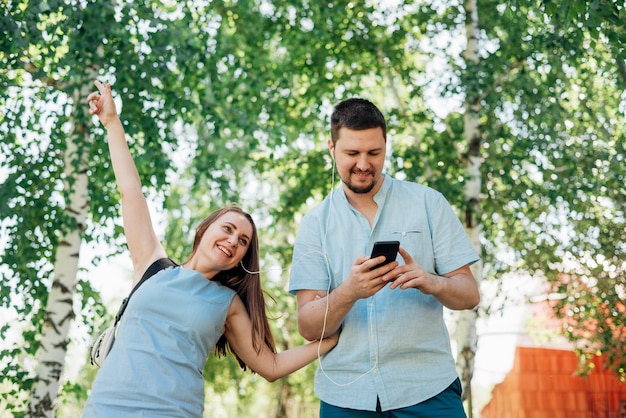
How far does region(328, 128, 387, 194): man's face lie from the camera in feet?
9.65

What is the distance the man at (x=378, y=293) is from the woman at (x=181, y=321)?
0.51 ft

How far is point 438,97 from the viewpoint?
1027 cm

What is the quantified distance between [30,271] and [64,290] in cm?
43

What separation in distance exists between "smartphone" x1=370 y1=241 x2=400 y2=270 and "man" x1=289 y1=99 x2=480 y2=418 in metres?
0.13

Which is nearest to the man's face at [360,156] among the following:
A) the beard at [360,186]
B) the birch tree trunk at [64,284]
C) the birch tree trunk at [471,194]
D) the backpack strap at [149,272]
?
the beard at [360,186]

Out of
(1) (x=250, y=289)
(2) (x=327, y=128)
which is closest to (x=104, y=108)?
(1) (x=250, y=289)

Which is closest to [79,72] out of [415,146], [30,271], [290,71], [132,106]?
[132,106]

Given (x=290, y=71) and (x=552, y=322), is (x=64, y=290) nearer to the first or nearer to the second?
(x=290, y=71)

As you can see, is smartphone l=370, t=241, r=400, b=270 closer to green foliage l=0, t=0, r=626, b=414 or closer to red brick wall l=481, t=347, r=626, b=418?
green foliage l=0, t=0, r=626, b=414

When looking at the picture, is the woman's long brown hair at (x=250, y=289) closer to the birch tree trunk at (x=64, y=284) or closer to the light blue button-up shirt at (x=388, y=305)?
the light blue button-up shirt at (x=388, y=305)

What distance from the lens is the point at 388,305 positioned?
2.94 meters

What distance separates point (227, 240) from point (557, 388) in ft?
42.5

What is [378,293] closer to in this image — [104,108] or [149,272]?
[149,272]

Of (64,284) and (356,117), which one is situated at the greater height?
(356,117)
